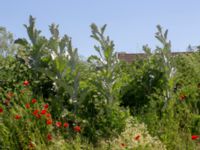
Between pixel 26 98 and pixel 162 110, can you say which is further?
pixel 162 110

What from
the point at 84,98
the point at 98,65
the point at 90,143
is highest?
the point at 98,65

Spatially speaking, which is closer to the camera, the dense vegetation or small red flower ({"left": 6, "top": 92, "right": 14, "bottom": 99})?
the dense vegetation

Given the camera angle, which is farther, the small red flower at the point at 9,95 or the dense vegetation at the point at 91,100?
the small red flower at the point at 9,95

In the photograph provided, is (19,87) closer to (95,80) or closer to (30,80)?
(30,80)

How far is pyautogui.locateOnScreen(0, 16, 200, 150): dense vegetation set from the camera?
200 inches

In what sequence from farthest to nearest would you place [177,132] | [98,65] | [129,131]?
[98,65]
[177,132]
[129,131]

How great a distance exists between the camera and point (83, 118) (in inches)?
223

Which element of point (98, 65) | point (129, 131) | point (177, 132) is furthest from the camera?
point (98, 65)

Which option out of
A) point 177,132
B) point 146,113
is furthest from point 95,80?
point 177,132

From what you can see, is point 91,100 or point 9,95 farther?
point 91,100

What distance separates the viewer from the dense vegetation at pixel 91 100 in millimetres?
5086

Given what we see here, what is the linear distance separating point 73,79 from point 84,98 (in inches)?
12.8

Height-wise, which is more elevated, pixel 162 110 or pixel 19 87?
pixel 19 87

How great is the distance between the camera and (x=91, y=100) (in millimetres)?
5906
